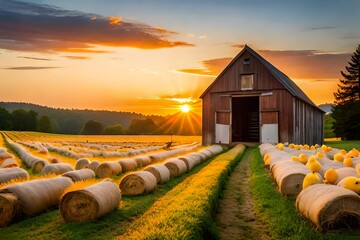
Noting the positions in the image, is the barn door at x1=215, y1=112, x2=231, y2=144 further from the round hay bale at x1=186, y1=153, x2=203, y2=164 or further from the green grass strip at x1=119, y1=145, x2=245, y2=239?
the green grass strip at x1=119, y1=145, x2=245, y2=239

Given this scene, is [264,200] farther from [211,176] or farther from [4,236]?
[4,236]

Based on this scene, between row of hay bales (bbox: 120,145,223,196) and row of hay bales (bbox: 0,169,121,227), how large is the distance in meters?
2.58

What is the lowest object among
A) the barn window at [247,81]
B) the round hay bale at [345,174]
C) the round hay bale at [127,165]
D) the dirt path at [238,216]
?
the dirt path at [238,216]

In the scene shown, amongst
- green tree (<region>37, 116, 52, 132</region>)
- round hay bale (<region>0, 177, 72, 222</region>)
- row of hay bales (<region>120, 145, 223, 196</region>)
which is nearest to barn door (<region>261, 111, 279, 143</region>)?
row of hay bales (<region>120, 145, 223, 196</region>)

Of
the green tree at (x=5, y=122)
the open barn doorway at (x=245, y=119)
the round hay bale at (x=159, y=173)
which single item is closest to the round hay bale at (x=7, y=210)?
the round hay bale at (x=159, y=173)

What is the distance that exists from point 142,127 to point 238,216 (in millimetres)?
121331

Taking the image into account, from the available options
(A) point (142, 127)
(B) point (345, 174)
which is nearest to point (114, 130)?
(A) point (142, 127)

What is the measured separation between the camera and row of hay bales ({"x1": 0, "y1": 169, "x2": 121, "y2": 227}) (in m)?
11.5

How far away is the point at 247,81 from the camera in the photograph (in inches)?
1623

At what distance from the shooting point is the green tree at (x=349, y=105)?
6925 cm

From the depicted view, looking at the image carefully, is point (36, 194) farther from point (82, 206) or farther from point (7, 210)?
point (82, 206)

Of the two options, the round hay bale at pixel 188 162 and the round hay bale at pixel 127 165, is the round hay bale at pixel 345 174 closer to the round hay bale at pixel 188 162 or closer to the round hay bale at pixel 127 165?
the round hay bale at pixel 188 162

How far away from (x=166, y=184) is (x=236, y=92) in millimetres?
24577

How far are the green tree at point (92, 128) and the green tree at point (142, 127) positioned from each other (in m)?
12.3
